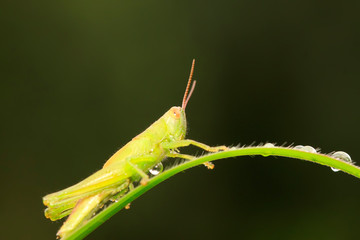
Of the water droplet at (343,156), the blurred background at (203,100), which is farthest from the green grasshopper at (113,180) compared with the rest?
the blurred background at (203,100)

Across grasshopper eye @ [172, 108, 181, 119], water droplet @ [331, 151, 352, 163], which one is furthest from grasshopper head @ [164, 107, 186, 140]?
water droplet @ [331, 151, 352, 163]

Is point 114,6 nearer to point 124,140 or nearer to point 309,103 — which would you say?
point 124,140

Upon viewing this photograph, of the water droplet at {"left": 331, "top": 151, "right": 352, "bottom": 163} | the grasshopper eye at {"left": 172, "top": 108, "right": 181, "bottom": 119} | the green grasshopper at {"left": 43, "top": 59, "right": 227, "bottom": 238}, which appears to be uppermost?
the grasshopper eye at {"left": 172, "top": 108, "right": 181, "bottom": 119}

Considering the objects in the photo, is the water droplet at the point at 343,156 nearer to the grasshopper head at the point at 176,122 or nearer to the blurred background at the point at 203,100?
the grasshopper head at the point at 176,122

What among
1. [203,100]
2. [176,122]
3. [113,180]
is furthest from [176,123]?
[203,100]

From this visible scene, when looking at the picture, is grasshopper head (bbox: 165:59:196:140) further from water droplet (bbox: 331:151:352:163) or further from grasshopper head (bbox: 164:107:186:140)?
water droplet (bbox: 331:151:352:163)

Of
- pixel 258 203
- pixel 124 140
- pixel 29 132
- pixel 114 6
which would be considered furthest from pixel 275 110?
pixel 29 132
